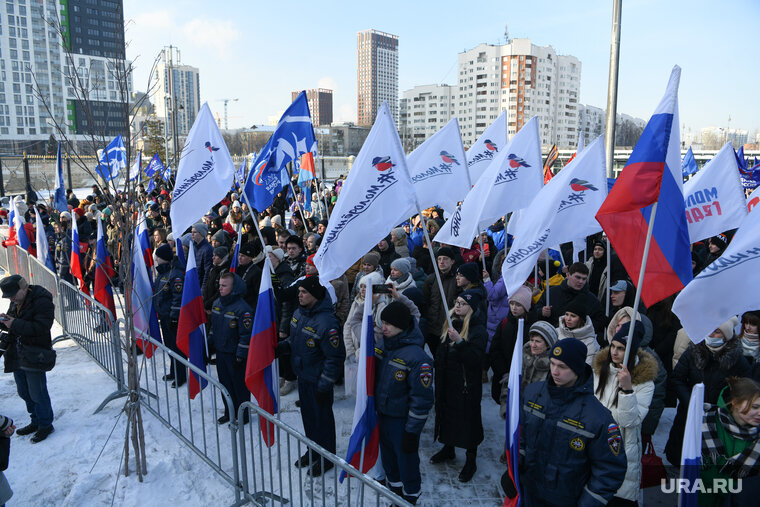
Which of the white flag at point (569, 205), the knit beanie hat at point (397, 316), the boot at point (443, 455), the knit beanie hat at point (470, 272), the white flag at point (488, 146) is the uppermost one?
the white flag at point (488, 146)

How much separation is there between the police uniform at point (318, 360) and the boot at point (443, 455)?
1.01 meters

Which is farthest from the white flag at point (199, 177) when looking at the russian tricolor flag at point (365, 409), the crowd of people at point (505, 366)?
the russian tricolor flag at point (365, 409)

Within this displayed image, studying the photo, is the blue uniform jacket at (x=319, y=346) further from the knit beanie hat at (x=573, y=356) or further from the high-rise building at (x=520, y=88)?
the high-rise building at (x=520, y=88)

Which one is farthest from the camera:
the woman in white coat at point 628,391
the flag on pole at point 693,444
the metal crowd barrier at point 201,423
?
the metal crowd barrier at point 201,423

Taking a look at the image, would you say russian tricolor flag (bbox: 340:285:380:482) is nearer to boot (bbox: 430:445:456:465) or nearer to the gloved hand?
the gloved hand

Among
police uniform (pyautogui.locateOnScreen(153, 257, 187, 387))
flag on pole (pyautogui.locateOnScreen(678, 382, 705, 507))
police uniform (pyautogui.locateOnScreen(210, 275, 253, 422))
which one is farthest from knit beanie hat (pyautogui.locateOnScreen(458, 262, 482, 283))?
police uniform (pyautogui.locateOnScreen(153, 257, 187, 387))

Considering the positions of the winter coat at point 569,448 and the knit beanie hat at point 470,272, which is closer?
the winter coat at point 569,448

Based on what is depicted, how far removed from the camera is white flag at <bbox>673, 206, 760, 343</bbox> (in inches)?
138

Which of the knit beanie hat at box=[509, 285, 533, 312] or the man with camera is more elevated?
the knit beanie hat at box=[509, 285, 533, 312]

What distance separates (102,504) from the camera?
4555 millimetres

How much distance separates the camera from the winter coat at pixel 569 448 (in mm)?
3035

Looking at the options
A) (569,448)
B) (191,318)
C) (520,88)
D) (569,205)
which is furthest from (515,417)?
(520,88)

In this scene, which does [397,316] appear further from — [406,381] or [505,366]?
[505,366]

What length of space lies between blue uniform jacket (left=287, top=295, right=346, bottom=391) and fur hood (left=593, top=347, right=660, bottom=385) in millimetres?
2201
